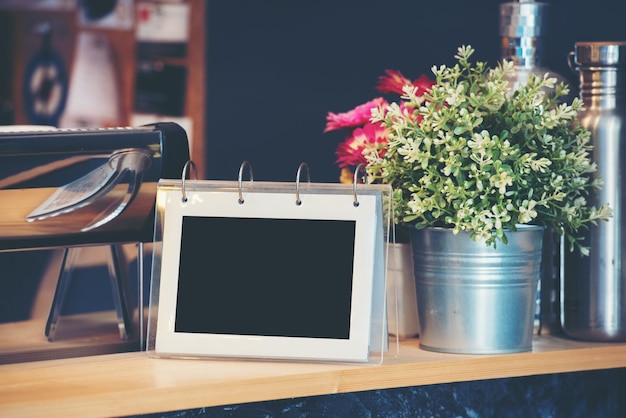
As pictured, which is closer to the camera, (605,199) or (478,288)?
(478,288)

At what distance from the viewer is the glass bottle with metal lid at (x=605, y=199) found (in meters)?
1.28

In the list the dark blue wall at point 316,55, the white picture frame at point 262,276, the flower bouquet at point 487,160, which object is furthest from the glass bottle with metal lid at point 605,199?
the white picture frame at point 262,276

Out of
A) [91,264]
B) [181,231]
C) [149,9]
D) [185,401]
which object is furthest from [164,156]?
[149,9]

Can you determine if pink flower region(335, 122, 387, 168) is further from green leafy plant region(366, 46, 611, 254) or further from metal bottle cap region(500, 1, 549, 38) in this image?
metal bottle cap region(500, 1, 549, 38)

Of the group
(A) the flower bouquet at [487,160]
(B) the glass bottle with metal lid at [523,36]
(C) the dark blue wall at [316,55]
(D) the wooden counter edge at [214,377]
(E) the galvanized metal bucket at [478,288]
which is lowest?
(D) the wooden counter edge at [214,377]

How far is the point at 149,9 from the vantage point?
367 centimetres

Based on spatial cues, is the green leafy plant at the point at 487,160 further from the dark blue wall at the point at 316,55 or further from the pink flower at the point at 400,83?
the dark blue wall at the point at 316,55

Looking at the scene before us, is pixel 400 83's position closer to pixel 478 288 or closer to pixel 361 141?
pixel 361 141

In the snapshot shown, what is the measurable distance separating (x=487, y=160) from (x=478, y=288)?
161 mm

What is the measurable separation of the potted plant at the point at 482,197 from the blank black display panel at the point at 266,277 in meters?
0.12

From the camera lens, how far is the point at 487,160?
1139 millimetres

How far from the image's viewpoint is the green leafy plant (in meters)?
1.14

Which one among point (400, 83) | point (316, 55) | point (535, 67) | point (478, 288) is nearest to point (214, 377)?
point (478, 288)

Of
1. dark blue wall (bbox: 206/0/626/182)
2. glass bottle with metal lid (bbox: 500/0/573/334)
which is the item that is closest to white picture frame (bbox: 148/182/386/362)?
glass bottle with metal lid (bbox: 500/0/573/334)
